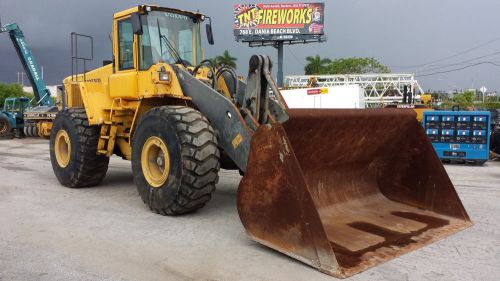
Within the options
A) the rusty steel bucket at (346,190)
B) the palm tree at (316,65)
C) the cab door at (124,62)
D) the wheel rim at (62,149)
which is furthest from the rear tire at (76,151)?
the palm tree at (316,65)

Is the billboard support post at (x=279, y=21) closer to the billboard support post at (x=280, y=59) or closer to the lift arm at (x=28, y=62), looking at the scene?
the billboard support post at (x=280, y=59)

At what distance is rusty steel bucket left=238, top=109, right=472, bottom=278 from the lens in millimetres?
4207

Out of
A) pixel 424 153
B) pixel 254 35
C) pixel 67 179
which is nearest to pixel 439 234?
pixel 424 153

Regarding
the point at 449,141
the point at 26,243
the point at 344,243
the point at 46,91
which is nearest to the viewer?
the point at 344,243

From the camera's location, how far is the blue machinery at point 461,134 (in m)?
12.4

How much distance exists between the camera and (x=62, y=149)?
8.38 meters

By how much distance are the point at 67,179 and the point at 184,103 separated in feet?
10.1

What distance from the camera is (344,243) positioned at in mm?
4594

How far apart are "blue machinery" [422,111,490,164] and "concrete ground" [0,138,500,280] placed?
5.39 m

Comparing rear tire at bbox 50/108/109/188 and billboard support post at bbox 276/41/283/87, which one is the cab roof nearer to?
rear tire at bbox 50/108/109/188

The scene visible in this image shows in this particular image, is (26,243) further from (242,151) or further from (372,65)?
(372,65)

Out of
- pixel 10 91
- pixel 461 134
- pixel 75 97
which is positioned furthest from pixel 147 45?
pixel 10 91

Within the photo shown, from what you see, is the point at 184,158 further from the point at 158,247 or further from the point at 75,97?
the point at 75,97

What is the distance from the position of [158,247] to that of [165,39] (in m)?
3.36
